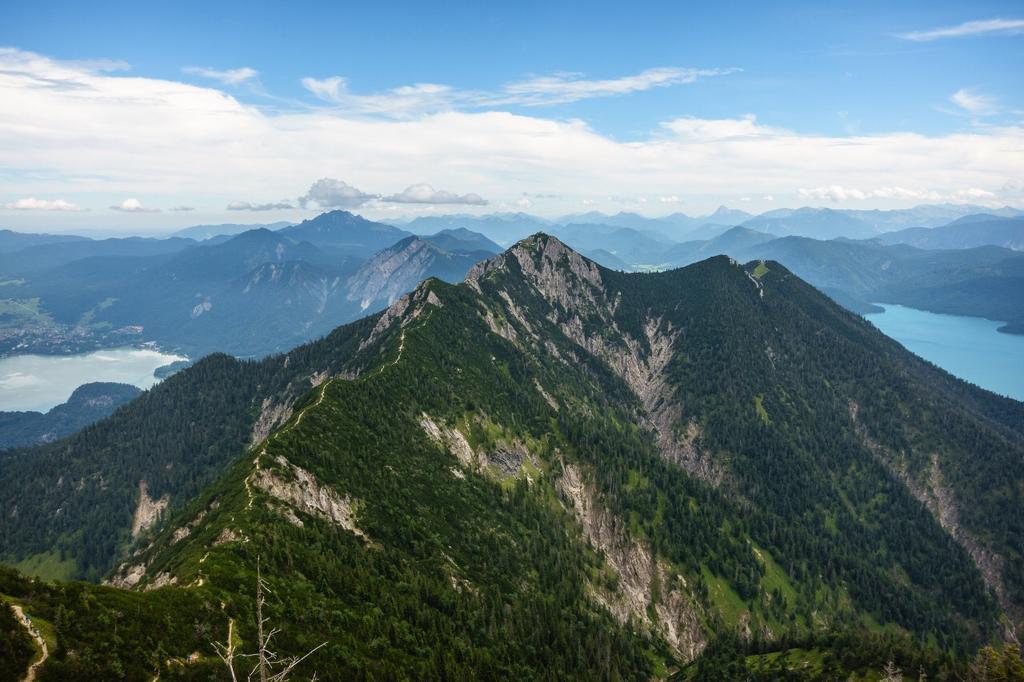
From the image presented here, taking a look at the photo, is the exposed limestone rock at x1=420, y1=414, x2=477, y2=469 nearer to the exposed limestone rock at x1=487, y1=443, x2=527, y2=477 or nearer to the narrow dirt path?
the exposed limestone rock at x1=487, y1=443, x2=527, y2=477

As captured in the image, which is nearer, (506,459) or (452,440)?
(452,440)

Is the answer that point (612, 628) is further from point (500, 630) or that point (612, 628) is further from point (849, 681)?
point (849, 681)

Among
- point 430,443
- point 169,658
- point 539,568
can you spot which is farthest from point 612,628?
point 169,658

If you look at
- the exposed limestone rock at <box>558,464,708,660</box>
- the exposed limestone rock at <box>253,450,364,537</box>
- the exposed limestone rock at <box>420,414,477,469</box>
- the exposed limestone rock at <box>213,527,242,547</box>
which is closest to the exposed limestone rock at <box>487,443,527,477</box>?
the exposed limestone rock at <box>420,414,477,469</box>

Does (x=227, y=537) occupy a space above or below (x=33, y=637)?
below

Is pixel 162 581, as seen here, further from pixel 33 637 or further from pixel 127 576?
pixel 127 576

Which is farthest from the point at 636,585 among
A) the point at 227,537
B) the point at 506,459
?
the point at 227,537

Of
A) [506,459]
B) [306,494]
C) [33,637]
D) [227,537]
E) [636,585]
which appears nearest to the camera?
[33,637]
